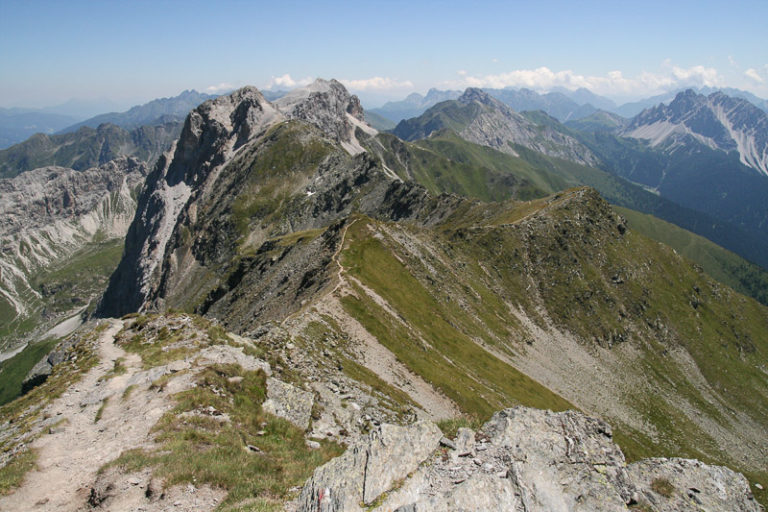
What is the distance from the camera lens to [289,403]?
25.8 meters

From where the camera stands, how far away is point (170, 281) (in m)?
174

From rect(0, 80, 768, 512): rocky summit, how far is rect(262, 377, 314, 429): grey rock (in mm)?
161

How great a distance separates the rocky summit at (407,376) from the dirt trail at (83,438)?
0.11 meters

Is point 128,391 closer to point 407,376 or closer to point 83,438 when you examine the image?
point 83,438

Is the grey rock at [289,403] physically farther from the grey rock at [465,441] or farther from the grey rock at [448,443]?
the grey rock at [465,441]

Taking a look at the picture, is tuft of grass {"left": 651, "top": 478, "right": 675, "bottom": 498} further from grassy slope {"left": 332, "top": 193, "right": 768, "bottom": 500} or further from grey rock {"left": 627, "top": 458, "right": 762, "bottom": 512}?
grassy slope {"left": 332, "top": 193, "right": 768, "bottom": 500}

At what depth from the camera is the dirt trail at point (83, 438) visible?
1714cm

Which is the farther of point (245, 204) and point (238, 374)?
point (245, 204)

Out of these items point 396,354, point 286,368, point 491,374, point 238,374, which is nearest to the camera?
point 238,374

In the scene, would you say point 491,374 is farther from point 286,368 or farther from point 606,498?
point 606,498

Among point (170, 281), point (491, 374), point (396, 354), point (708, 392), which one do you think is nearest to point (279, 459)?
point (396, 354)

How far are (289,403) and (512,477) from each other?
15.1 meters

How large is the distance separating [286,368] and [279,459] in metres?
13.7

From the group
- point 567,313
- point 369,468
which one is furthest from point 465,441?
point 567,313
